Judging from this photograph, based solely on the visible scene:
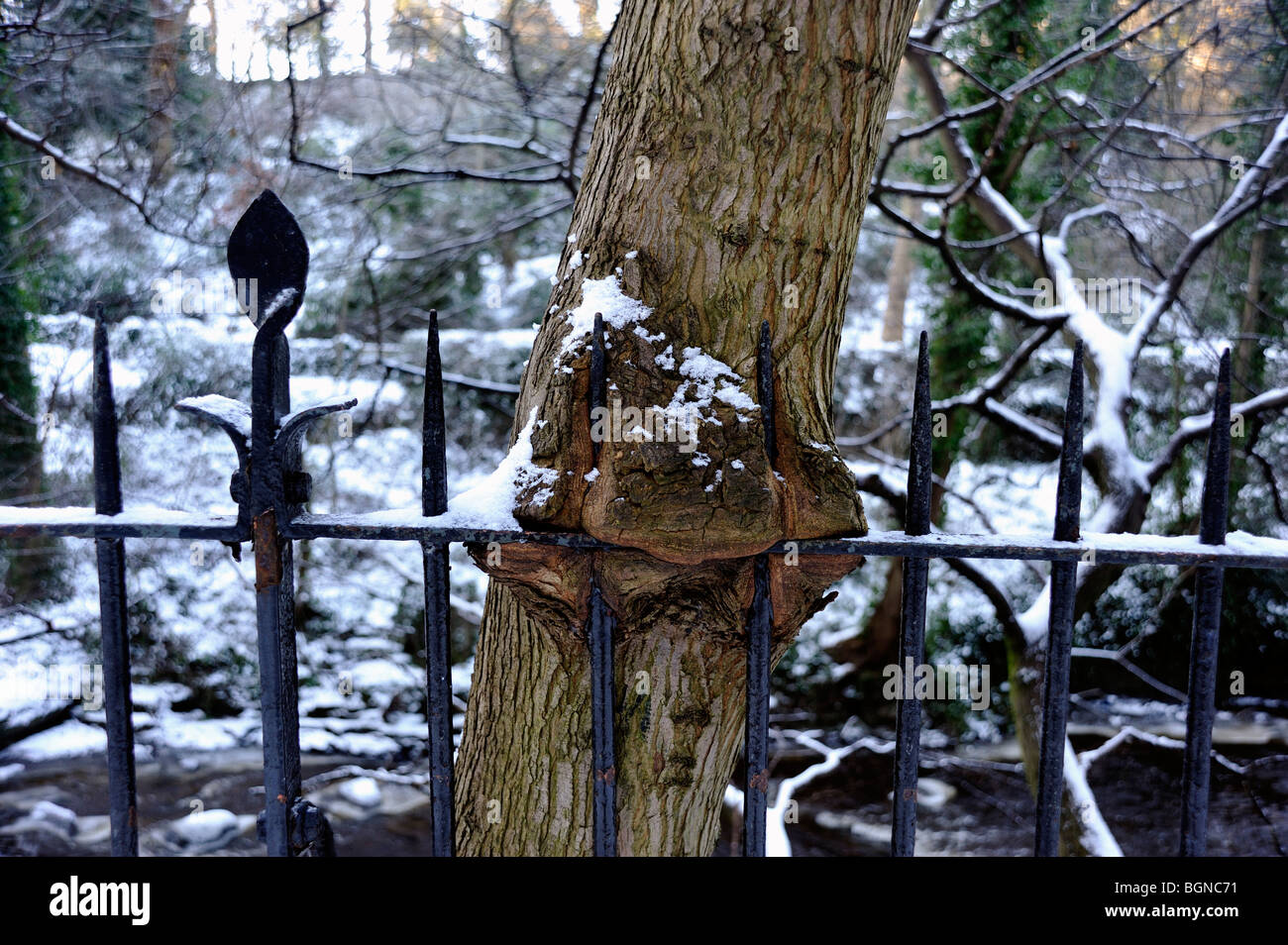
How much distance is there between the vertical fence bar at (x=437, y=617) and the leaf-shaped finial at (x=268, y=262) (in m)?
0.24

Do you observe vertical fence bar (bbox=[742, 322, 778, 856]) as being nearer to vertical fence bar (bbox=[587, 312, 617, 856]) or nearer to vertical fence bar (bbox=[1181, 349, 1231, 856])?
vertical fence bar (bbox=[587, 312, 617, 856])

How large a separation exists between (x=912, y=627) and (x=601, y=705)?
60cm

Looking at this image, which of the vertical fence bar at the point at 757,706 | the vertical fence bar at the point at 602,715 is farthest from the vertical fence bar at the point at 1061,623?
the vertical fence bar at the point at 602,715

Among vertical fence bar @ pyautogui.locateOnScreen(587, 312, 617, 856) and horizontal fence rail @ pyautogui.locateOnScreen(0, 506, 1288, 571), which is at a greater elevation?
horizontal fence rail @ pyautogui.locateOnScreen(0, 506, 1288, 571)

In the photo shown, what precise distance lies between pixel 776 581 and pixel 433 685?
2.16 ft

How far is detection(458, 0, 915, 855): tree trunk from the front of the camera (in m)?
1.61

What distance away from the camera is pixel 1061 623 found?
1626 millimetres

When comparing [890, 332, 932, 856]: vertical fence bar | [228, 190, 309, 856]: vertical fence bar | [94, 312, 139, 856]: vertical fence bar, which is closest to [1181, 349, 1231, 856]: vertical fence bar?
[890, 332, 932, 856]: vertical fence bar

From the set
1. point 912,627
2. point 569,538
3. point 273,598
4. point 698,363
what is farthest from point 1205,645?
point 273,598

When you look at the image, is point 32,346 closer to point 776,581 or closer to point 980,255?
point 776,581

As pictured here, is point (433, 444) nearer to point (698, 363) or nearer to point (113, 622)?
point (698, 363)

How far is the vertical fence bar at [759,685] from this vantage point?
159 centimetres
